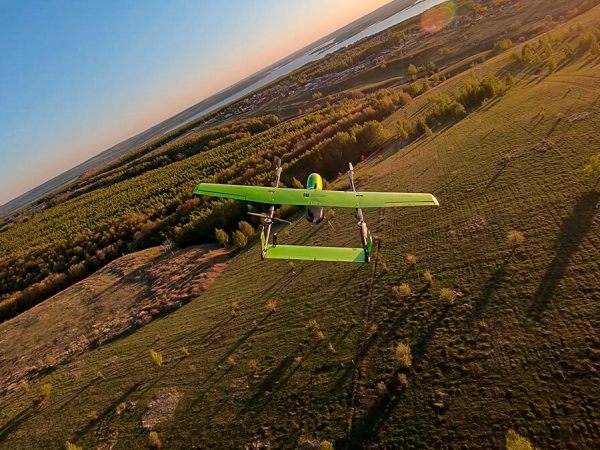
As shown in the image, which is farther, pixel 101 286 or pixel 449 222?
pixel 101 286

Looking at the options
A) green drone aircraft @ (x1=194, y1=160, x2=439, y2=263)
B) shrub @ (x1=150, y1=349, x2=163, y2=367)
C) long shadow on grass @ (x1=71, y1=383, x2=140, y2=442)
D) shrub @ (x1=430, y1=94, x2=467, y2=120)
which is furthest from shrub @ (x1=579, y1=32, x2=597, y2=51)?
long shadow on grass @ (x1=71, y1=383, x2=140, y2=442)

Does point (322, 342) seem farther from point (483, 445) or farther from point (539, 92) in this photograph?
point (539, 92)

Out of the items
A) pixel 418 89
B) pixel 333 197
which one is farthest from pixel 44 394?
pixel 418 89

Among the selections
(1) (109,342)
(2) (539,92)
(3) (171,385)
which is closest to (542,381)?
(3) (171,385)

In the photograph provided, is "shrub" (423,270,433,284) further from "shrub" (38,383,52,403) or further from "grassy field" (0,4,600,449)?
"shrub" (38,383,52,403)

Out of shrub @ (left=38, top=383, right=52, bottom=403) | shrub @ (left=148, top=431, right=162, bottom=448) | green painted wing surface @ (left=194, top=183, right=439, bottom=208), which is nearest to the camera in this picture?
green painted wing surface @ (left=194, top=183, right=439, bottom=208)

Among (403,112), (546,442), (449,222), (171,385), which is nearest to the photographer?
(546,442)

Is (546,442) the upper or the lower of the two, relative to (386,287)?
lower

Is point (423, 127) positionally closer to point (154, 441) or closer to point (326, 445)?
point (326, 445)
